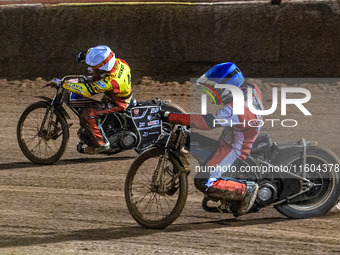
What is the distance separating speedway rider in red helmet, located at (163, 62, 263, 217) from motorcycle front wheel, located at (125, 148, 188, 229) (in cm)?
24

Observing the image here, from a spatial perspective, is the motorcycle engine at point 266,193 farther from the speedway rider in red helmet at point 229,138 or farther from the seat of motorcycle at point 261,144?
the seat of motorcycle at point 261,144

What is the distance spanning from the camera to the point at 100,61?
9570 millimetres

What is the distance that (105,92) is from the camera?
384 inches

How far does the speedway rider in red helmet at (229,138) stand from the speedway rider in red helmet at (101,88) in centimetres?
306

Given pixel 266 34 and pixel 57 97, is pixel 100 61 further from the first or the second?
pixel 266 34

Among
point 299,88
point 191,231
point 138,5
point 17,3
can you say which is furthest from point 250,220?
point 17,3

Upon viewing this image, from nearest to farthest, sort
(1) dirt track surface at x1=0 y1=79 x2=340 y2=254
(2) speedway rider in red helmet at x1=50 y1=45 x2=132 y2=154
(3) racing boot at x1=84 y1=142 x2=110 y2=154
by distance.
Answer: (1) dirt track surface at x1=0 y1=79 x2=340 y2=254, (2) speedway rider in red helmet at x1=50 y1=45 x2=132 y2=154, (3) racing boot at x1=84 y1=142 x2=110 y2=154

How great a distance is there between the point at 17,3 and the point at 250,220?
36.2 feet

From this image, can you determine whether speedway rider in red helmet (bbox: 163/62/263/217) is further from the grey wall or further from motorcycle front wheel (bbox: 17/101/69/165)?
the grey wall

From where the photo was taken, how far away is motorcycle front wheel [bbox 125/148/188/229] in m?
6.69

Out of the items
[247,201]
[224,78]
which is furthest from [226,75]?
[247,201]

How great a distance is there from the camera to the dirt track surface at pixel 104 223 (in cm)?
638

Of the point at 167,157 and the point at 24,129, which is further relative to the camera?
the point at 24,129

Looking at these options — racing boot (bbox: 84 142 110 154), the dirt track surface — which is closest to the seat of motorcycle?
the dirt track surface
